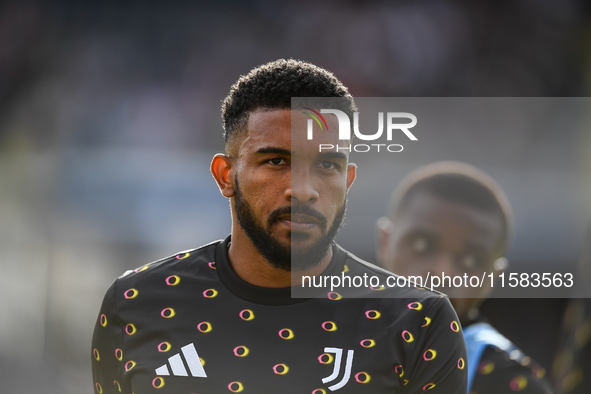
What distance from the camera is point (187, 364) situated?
1516mm

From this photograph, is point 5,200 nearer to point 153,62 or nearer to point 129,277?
point 153,62

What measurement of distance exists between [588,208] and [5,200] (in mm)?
5232

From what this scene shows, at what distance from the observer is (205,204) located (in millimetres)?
4797

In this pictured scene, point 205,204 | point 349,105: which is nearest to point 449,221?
point 349,105

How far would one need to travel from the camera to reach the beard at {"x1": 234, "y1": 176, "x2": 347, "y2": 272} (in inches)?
60.9

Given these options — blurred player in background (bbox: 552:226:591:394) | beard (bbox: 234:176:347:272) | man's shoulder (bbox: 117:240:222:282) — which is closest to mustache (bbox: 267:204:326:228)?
beard (bbox: 234:176:347:272)

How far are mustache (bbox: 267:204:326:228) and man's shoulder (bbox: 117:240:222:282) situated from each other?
0.29 m

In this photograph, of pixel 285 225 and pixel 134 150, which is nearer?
pixel 285 225

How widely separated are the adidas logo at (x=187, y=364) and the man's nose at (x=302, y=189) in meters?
0.57

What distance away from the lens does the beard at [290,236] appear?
60.9 inches

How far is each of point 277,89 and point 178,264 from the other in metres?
0.70

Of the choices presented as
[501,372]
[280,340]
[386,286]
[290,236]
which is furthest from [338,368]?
[501,372]

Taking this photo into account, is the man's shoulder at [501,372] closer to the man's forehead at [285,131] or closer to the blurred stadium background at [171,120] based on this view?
the man's forehead at [285,131]

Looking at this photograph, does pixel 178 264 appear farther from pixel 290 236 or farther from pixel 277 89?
pixel 277 89
